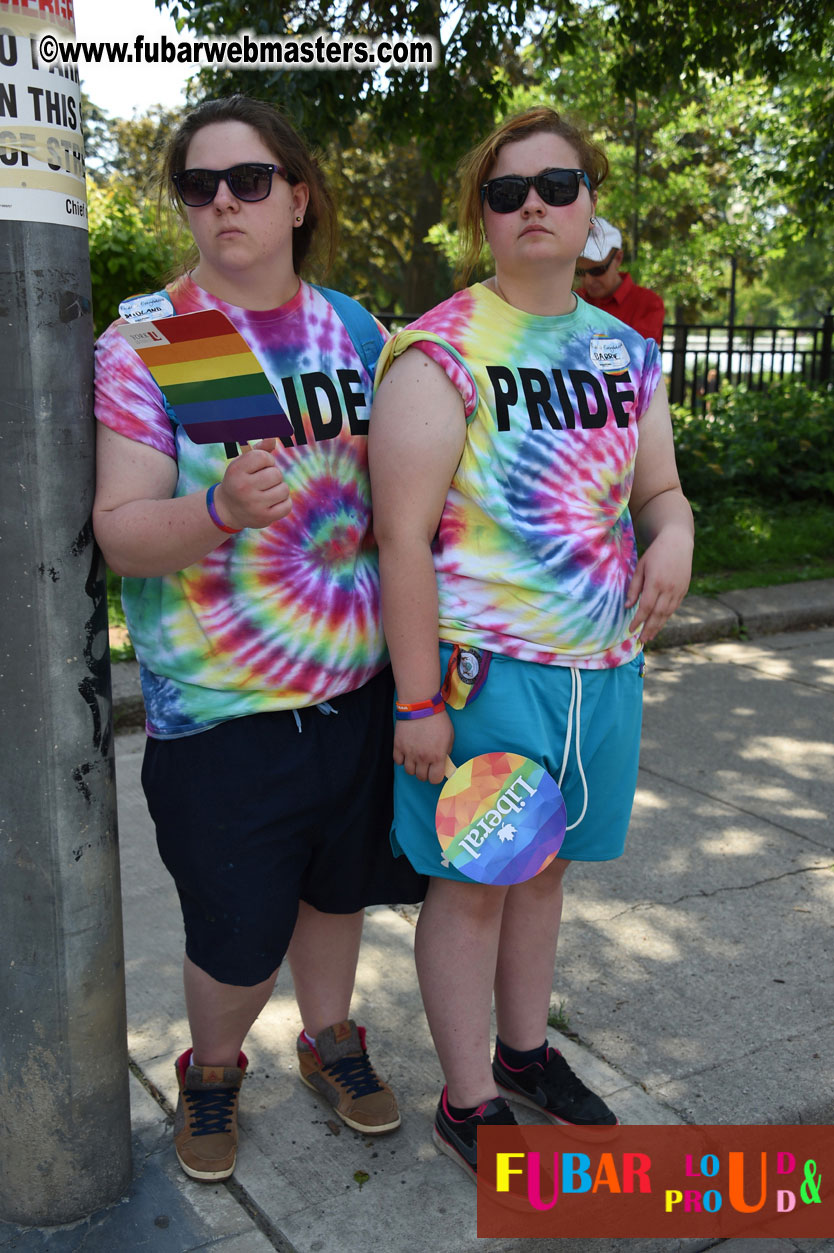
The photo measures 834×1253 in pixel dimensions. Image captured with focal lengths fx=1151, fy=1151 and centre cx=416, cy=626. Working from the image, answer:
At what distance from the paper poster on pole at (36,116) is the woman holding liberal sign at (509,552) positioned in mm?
590

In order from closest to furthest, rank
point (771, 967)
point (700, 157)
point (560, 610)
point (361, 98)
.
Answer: point (560, 610)
point (771, 967)
point (361, 98)
point (700, 157)

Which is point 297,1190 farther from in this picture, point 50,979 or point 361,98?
point 361,98

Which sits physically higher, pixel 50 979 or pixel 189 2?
pixel 189 2

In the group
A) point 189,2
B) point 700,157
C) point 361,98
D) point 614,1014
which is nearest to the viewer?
point 614,1014

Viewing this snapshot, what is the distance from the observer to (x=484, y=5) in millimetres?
6281

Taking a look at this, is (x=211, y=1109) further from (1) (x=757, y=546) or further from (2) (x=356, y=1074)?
(1) (x=757, y=546)

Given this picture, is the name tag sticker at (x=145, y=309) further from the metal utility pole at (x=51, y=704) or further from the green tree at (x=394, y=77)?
the green tree at (x=394, y=77)

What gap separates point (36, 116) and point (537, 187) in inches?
32.0

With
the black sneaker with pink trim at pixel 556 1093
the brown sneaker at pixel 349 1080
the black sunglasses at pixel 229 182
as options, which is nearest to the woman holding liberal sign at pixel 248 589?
the black sunglasses at pixel 229 182

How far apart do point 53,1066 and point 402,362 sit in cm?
Result: 135

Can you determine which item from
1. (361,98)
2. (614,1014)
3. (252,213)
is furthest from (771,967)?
(361,98)

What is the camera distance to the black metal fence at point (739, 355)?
31.7 feet

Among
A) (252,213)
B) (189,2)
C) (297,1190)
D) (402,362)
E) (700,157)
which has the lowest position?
(297,1190)

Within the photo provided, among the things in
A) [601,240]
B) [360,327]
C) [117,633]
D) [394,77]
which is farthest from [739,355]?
[360,327]
